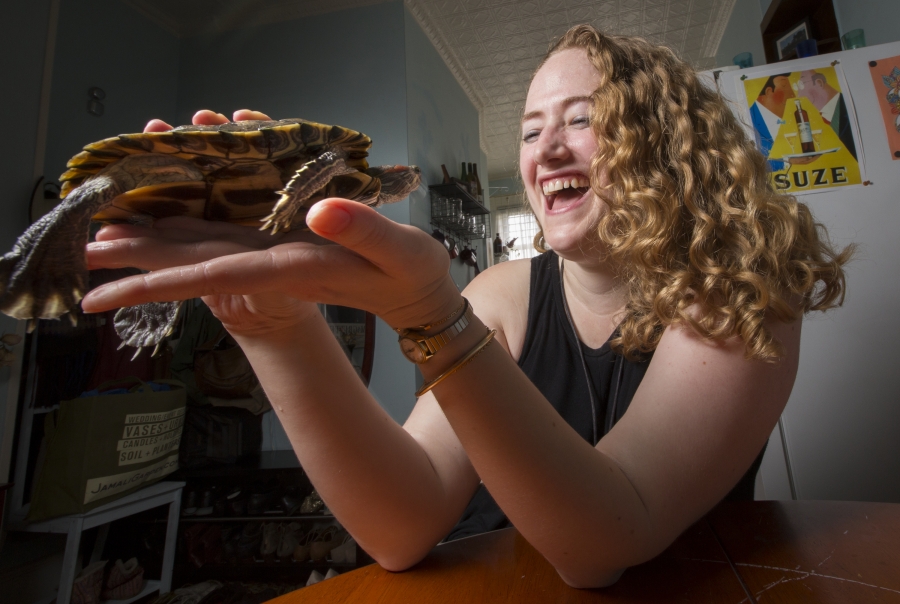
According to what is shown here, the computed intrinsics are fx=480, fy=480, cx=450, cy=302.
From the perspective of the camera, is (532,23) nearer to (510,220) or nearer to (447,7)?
(447,7)

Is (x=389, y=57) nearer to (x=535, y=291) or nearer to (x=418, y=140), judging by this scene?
(x=418, y=140)

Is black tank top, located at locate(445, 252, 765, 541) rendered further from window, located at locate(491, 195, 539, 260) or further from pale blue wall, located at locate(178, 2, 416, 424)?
window, located at locate(491, 195, 539, 260)

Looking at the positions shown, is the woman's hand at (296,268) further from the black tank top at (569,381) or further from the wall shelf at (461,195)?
the wall shelf at (461,195)

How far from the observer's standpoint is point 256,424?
2.83 metres

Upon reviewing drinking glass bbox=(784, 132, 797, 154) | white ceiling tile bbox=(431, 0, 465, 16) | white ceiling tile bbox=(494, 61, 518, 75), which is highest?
white ceiling tile bbox=(494, 61, 518, 75)

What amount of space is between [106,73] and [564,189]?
3285mm

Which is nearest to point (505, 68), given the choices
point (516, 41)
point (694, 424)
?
point (516, 41)

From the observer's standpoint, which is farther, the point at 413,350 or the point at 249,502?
the point at 249,502

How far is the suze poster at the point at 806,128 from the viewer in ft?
5.06

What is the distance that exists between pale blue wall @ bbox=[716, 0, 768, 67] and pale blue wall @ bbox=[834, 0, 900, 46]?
1.59 feet

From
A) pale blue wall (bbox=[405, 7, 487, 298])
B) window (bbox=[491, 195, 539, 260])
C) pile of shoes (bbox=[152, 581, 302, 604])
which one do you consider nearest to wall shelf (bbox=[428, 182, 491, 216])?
pale blue wall (bbox=[405, 7, 487, 298])

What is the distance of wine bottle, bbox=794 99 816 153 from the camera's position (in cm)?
157

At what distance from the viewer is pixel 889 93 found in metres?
1.53

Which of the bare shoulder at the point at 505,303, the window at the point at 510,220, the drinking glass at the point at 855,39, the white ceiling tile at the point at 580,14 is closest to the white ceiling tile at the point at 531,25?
the white ceiling tile at the point at 580,14
